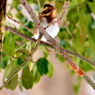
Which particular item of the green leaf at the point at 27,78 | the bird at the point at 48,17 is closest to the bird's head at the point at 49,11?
the bird at the point at 48,17

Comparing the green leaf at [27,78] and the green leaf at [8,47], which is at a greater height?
the green leaf at [8,47]

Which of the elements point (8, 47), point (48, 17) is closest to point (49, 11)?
point (48, 17)

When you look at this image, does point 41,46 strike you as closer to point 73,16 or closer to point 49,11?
point 49,11

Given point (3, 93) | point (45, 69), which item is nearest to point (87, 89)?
point (3, 93)

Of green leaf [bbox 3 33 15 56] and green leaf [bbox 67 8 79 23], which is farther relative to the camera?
green leaf [bbox 67 8 79 23]

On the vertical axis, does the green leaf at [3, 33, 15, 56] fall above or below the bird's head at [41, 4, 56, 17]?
below

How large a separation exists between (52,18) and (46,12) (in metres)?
0.02

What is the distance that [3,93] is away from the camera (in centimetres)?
169

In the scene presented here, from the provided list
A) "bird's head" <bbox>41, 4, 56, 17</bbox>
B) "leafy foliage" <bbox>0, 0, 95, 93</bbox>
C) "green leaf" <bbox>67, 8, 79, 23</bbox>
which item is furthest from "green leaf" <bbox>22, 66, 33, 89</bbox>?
"green leaf" <bbox>67, 8, 79, 23</bbox>

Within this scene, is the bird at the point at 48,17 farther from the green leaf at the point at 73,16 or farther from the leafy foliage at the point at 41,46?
the green leaf at the point at 73,16

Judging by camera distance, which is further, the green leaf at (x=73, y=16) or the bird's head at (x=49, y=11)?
the green leaf at (x=73, y=16)

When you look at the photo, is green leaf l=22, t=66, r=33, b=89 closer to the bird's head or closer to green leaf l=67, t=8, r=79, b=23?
the bird's head

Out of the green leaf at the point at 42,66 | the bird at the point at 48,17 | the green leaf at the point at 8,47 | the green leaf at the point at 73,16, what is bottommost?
the green leaf at the point at 73,16

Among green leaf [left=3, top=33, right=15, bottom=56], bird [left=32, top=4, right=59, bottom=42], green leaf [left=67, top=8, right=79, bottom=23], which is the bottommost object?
green leaf [left=67, top=8, right=79, bottom=23]
